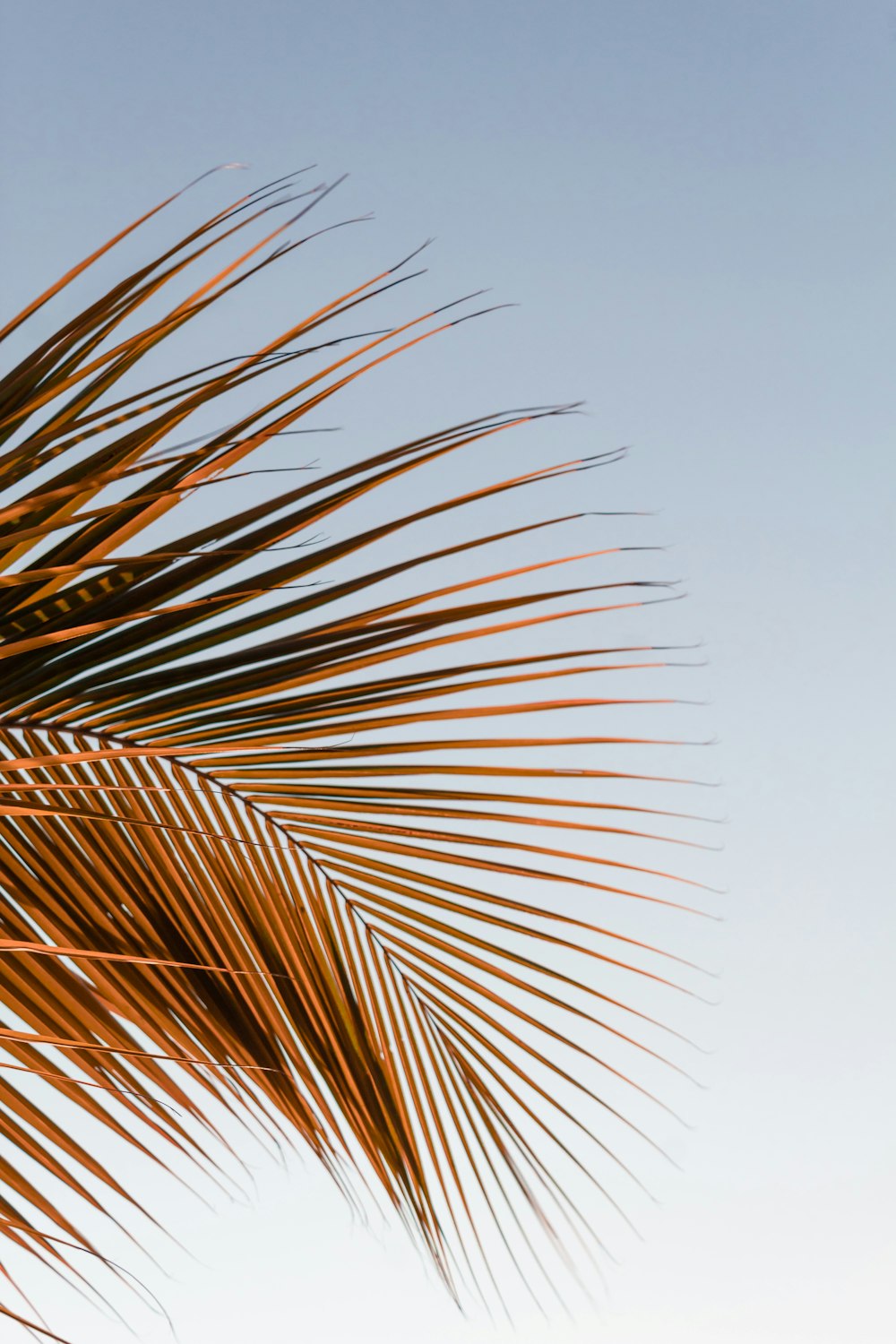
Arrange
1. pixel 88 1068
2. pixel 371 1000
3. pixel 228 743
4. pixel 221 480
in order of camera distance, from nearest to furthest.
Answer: pixel 221 480, pixel 88 1068, pixel 228 743, pixel 371 1000

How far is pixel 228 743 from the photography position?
3.56 ft

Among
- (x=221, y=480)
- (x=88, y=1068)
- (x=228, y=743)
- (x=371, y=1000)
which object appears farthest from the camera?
(x=371, y=1000)

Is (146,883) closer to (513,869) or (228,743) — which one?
(228,743)

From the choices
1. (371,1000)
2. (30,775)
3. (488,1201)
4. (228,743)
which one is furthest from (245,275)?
(488,1201)

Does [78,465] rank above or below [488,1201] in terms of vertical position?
above

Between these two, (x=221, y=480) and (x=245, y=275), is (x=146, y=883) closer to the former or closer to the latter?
(x=221, y=480)

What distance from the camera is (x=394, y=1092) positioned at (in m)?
1.17

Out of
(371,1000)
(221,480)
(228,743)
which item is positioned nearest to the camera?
(221,480)

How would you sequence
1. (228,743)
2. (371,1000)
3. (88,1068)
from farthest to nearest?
(371,1000) → (228,743) → (88,1068)

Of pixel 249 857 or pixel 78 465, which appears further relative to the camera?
pixel 249 857

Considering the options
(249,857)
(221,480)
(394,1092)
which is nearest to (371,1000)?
(394,1092)

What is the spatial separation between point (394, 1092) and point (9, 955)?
43 centimetres

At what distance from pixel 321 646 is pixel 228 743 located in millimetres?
144

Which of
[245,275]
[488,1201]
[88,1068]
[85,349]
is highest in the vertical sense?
[245,275]
